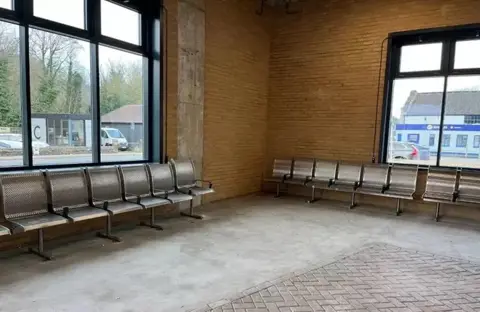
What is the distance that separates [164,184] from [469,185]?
489 cm

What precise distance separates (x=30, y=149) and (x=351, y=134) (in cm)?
553

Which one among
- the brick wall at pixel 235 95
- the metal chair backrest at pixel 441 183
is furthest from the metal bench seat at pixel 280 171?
the metal chair backrest at pixel 441 183

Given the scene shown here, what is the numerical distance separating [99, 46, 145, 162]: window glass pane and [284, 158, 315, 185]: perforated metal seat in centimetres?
313

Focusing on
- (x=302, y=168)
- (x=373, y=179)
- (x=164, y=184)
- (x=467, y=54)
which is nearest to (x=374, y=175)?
(x=373, y=179)

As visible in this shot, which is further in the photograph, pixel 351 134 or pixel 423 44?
pixel 351 134

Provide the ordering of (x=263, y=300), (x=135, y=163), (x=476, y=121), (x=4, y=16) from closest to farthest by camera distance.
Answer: (x=263, y=300)
(x=4, y=16)
(x=135, y=163)
(x=476, y=121)

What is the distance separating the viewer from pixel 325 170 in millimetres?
7008

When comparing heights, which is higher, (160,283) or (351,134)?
(351,134)

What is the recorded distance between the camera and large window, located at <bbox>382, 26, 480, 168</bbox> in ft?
19.7

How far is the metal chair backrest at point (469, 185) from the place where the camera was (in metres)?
5.59

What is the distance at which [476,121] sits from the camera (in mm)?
5980

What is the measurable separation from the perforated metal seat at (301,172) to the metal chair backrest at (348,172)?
564mm

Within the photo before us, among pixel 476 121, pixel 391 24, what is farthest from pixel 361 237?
pixel 391 24

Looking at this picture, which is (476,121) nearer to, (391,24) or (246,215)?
(391,24)
